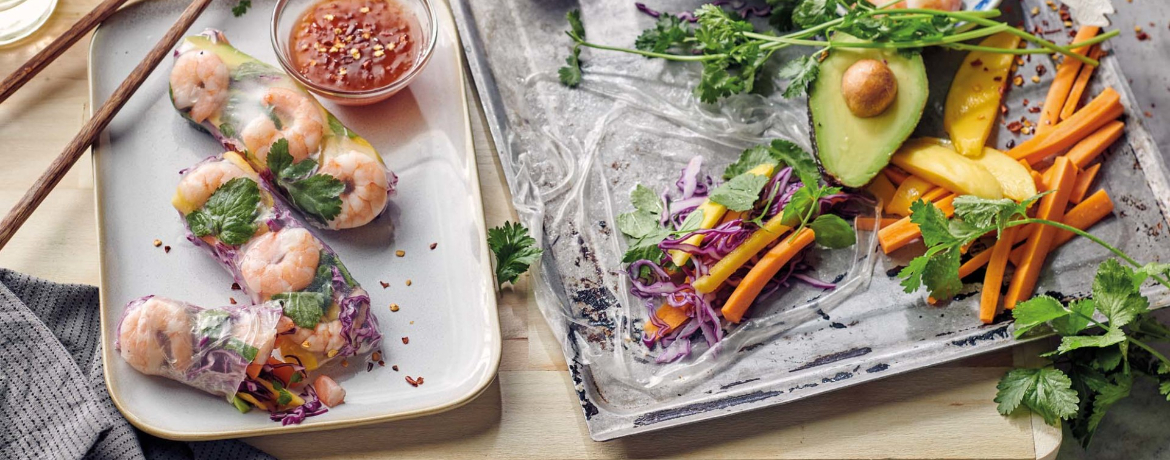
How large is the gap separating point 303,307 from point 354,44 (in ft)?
2.64

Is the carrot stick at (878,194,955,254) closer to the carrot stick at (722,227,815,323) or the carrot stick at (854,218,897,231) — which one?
the carrot stick at (854,218,897,231)

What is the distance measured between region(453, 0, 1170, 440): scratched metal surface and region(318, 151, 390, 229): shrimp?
0.41 metres

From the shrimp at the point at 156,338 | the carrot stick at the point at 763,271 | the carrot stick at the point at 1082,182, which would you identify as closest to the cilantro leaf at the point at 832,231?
the carrot stick at the point at 763,271

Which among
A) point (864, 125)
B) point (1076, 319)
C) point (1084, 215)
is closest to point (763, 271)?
point (864, 125)

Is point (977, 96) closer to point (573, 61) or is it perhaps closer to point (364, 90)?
point (573, 61)

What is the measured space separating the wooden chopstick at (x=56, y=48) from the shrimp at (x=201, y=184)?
622mm

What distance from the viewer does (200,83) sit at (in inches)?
94.5

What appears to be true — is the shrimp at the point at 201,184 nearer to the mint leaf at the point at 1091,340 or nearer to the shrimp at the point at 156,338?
the shrimp at the point at 156,338

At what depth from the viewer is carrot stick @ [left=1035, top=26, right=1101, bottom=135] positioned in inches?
104

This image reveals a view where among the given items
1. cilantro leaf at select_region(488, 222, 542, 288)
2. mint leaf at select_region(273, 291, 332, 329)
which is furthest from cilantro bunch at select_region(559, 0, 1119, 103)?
mint leaf at select_region(273, 291, 332, 329)

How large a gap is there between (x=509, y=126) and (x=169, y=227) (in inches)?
40.6

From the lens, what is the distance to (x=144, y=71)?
2.48m

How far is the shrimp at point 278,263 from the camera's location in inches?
88.5

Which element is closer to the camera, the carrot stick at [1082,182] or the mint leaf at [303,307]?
the mint leaf at [303,307]
